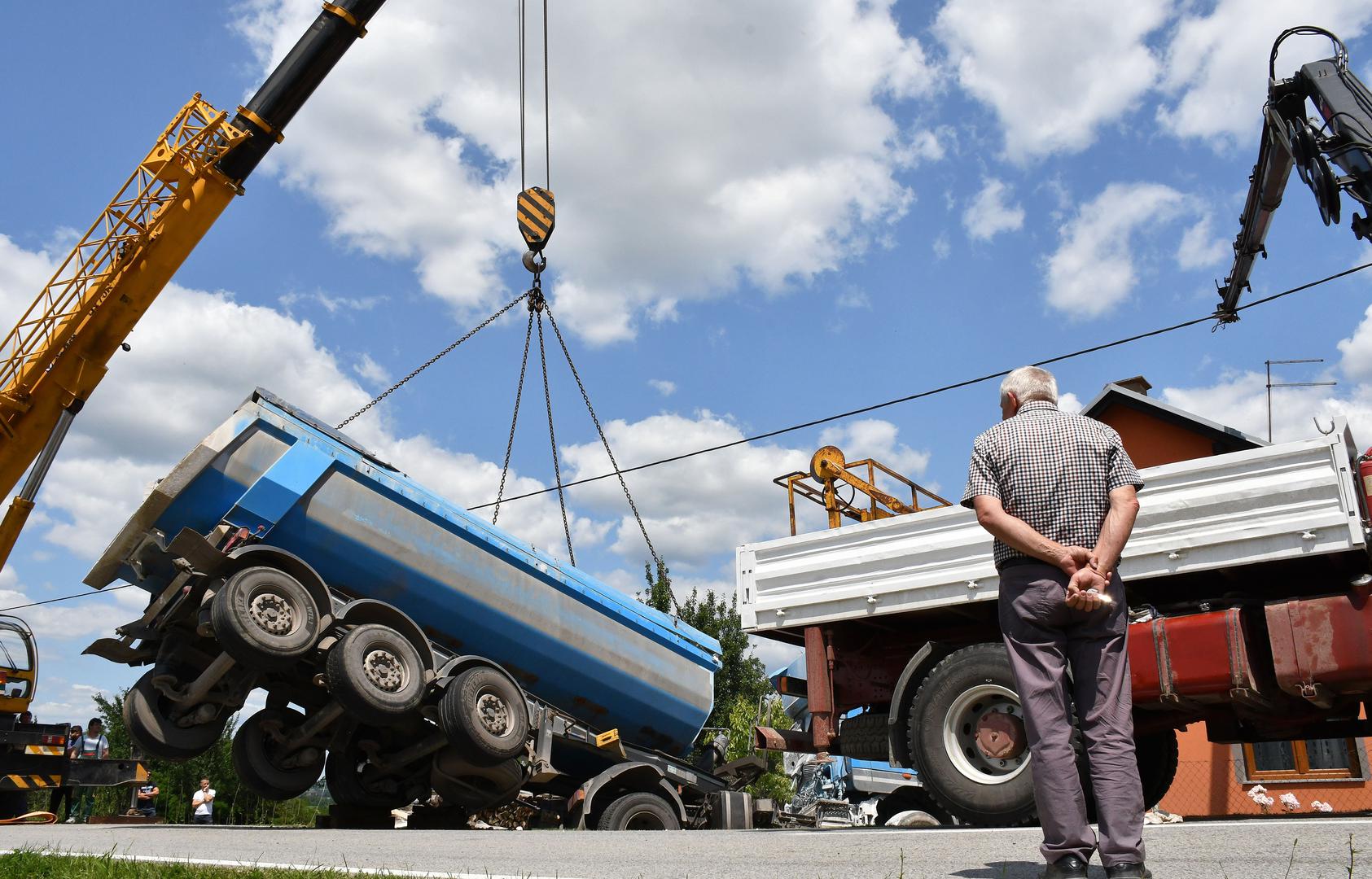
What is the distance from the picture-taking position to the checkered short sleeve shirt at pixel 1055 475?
11.2 feet

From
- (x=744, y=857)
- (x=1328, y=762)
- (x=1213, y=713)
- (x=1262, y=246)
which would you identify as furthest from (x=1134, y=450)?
(x=744, y=857)

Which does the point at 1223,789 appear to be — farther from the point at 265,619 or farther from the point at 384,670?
the point at 265,619

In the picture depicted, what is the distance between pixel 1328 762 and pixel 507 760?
10.0 m

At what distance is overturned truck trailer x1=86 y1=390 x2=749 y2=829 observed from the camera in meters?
8.55

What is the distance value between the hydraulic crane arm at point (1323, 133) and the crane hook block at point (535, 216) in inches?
315

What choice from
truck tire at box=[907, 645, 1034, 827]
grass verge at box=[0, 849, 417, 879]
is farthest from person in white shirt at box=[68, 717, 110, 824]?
truck tire at box=[907, 645, 1034, 827]

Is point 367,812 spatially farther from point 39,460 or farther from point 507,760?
point 39,460

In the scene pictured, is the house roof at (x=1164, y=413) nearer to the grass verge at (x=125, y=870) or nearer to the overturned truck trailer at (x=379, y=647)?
the overturned truck trailer at (x=379, y=647)

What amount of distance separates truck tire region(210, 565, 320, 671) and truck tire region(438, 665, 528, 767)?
1.28m

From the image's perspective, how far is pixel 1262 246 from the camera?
1420 centimetres

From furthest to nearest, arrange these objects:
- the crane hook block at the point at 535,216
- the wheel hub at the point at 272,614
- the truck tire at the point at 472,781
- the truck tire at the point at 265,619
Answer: the crane hook block at the point at 535,216
the truck tire at the point at 472,781
the wheel hub at the point at 272,614
the truck tire at the point at 265,619

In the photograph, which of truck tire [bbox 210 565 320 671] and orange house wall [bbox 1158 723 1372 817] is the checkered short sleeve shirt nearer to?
truck tire [bbox 210 565 320 671]

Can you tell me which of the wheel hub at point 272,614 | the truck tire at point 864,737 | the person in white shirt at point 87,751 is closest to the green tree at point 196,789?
the person in white shirt at point 87,751

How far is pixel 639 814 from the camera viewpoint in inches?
407
